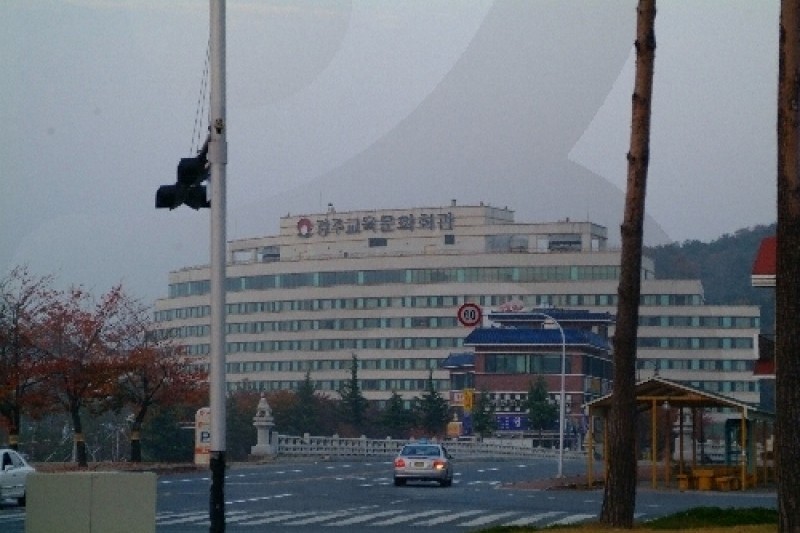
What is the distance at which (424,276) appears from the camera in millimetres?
151875

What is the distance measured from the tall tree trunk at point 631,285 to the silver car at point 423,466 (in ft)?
92.0

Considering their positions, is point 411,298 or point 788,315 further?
point 411,298

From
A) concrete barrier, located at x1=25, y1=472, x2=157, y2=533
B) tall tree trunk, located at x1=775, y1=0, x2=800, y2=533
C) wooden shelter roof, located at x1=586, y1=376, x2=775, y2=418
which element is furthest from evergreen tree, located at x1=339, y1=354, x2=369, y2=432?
concrete barrier, located at x1=25, y1=472, x2=157, y2=533

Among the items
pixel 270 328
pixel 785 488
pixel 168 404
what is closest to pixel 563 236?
pixel 270 328

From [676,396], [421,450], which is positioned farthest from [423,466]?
[676,396]

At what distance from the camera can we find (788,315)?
717 inches

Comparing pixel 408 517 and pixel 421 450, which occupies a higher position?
pixel 421 450

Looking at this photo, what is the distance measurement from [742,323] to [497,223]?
2901cm

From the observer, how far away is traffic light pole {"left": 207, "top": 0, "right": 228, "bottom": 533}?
53.4 feet

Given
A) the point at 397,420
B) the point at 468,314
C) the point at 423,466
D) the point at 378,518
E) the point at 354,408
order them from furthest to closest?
the point at 354,408 < the point at 397,420 < the point at 468,314 < the point at 423,466 < the point at 378,518

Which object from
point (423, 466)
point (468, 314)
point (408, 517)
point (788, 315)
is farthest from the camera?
point (468, 314)

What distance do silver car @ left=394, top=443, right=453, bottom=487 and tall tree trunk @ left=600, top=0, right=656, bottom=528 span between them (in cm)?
2805

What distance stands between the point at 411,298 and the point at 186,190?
136 m

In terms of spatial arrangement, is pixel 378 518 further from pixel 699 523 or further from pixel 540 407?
pixel 540 407
